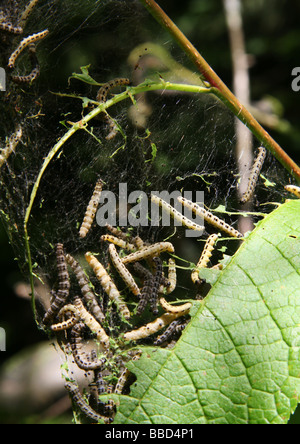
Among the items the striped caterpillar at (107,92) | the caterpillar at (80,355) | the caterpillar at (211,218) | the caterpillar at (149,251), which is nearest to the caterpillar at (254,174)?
the caterpillar at (211,218)

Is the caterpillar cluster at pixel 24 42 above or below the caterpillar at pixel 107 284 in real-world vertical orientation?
above

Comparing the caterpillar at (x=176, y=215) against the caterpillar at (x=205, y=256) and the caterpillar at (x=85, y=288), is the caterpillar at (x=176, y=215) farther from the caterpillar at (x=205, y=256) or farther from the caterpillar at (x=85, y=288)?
the caterpillar at (x=85, y=288)

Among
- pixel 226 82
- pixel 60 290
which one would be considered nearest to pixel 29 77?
pixel 60 290

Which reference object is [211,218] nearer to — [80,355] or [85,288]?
[85,288]

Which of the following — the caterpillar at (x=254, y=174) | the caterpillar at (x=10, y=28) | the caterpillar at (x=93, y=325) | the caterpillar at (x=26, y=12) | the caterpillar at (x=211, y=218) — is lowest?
the caterpillar at (x=93, y=325)

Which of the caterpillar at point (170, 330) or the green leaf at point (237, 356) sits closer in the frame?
the green leaf at point (237, 356)
